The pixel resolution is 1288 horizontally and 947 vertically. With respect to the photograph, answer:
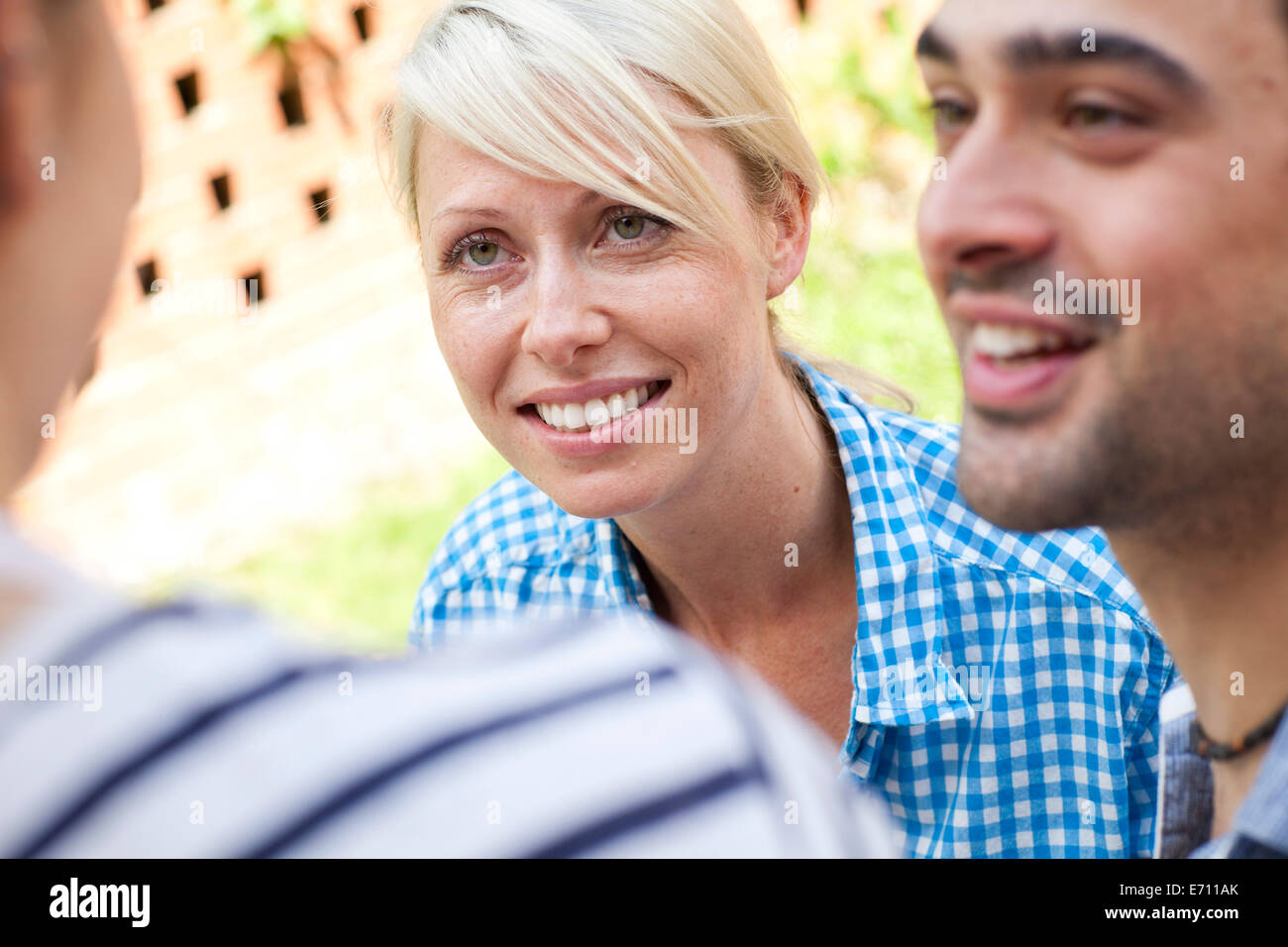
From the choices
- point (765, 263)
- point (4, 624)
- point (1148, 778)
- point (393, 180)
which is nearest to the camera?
point (4, 624)

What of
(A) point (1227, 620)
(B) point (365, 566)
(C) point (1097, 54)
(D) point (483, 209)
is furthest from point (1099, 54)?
(B) point (365, 566)

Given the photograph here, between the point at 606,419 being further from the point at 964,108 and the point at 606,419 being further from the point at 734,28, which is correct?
the point at 964,108

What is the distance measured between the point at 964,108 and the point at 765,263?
679 mm

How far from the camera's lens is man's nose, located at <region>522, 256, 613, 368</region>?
1413 mm

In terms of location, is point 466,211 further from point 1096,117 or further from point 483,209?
point 1096,117

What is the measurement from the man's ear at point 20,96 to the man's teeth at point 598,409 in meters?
0.90

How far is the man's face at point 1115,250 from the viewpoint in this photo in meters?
0.82

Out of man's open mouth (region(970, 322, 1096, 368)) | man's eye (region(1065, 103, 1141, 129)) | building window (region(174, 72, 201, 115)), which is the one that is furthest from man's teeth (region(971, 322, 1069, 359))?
building window (region(174, 72, 201, 115))

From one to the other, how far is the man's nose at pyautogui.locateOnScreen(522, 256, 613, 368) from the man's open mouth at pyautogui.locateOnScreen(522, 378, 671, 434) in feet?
0.25

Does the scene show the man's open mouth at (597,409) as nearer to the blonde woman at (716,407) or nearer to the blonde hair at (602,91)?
the blonde woman at (716,407)

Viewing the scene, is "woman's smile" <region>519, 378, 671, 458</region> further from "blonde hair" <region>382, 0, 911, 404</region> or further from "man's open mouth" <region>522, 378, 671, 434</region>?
"blonde hair" <region>382, 0, 911, 404</region>

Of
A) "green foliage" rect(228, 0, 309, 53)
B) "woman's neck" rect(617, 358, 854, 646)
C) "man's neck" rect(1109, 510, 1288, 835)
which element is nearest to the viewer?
"man's neck" rect(1109, 510, 1288, 835)

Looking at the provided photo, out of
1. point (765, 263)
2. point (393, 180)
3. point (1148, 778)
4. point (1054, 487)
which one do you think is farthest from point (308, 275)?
point (1054, 487)
